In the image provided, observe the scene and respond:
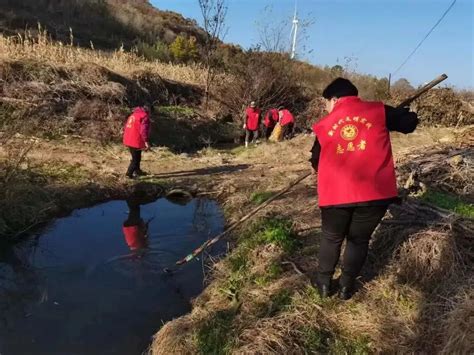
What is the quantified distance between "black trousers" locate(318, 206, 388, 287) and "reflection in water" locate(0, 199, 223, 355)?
1864 mm

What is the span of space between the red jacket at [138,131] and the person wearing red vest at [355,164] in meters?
6.81

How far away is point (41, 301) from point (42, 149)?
6959 millimetres

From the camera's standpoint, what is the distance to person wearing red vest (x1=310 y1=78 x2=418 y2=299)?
3.99m

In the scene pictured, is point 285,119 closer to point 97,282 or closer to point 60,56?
point 60,56

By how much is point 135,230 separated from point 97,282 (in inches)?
78.7

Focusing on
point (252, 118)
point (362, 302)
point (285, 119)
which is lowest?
point (362, 302)

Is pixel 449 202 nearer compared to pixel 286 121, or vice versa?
pixel 449 202

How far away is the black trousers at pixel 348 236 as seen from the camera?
13.4 ft

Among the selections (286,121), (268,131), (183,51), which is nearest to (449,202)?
(286,121)

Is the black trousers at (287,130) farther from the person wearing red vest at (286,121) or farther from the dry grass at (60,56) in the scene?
the dry grass at (60,56)

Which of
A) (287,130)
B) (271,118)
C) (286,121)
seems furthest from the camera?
(271,118)

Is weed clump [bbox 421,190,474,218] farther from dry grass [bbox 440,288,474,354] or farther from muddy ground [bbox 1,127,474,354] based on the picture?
dry grass [bbox 440,288,474,354]

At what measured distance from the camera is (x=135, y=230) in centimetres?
788

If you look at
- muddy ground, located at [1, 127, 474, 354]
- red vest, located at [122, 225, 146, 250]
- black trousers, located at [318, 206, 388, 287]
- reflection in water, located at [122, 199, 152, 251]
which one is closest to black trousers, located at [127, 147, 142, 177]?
reflection in water, located at [122, 199, 152, 251]
